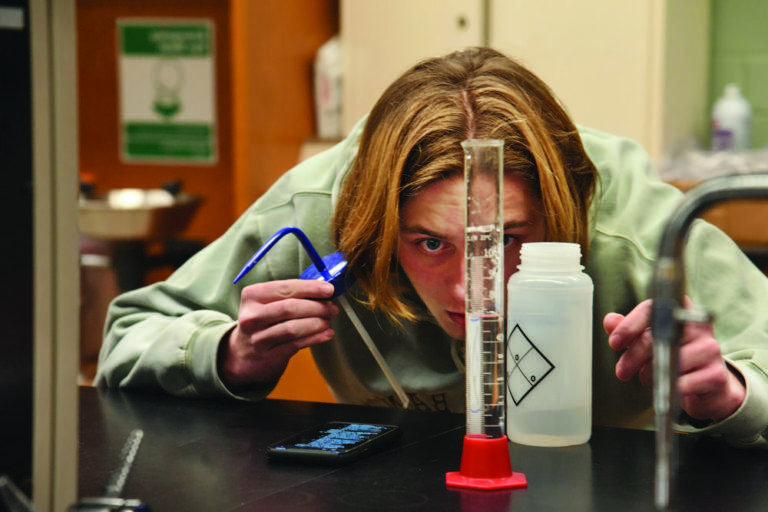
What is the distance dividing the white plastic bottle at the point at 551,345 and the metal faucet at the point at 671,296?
0.32 m

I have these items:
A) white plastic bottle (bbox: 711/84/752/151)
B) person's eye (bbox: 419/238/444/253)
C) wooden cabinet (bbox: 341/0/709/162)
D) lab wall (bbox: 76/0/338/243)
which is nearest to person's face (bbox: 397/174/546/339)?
person's eye (bbox: 419/238/444/253)

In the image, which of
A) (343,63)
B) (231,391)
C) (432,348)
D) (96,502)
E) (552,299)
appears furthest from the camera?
(343,63)

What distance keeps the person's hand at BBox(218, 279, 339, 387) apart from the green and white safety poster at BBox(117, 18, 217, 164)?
2.40m

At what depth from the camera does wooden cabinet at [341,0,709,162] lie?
2.47 metres

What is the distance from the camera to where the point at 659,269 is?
0.56 metres

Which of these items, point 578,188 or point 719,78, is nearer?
point 578,188

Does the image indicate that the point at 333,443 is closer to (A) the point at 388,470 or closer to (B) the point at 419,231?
(A) the point at 388,470

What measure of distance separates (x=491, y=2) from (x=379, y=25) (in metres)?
0.35

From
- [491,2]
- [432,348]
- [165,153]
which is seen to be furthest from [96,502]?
[165,153]

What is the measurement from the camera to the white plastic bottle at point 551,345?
0.90 meters

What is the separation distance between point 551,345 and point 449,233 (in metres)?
0.25

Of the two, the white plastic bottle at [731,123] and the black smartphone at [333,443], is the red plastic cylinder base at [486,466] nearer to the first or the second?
the black smartphone at [333,443]

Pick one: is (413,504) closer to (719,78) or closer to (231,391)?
(231,391)

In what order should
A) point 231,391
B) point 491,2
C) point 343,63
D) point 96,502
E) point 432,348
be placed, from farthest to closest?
point 343,63, point 491,2, point 432,348, point 231,391, point 96,502
